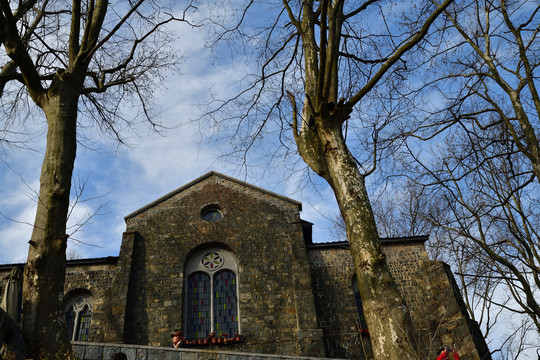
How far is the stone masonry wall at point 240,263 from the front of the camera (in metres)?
13.5

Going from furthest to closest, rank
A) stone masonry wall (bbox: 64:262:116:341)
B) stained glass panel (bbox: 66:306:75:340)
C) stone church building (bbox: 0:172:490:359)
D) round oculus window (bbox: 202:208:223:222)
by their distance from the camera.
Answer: round oculus window (bbox: 202:208:223:222) → stone masonry wall (bbox: 64:262:116:341) → stained glass panel (bbox: 66:306:75:340) → stone church building (bbox: 0:172:490:359)

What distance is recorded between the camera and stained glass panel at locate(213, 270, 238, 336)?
14.1m

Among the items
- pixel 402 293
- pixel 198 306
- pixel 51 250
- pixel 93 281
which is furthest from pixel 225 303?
pixel 51 250

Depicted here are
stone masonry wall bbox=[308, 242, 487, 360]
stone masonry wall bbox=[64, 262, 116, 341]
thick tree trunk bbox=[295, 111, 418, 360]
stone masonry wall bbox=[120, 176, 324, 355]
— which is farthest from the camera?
stone masonry wall bbox=[64, 262, 116, 341]

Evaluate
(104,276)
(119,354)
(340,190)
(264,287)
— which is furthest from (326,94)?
(104,276)

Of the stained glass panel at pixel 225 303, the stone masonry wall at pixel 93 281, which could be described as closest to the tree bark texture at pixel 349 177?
the stained glass panel at pixel 225 303

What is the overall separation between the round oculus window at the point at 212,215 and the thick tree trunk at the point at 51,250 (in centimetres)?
978

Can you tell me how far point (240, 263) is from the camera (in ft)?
→ 49.5

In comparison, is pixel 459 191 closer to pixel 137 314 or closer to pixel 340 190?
pixel 340 190

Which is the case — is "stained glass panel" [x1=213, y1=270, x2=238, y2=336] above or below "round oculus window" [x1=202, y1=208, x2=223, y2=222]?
below

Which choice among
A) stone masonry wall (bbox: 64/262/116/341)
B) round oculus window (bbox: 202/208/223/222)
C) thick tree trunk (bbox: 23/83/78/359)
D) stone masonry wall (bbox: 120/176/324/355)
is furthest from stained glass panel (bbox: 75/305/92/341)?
thick tree trunk (bbox: 23/83/78/359)

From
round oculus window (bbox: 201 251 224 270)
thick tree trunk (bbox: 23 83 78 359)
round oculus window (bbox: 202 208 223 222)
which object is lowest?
thick tree trunk (bbox: 23 83 78 359)

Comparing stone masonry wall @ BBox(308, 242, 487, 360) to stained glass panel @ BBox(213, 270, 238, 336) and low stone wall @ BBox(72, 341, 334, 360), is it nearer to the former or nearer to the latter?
stained glass panel @ BBox(213, 270, 238, 336)

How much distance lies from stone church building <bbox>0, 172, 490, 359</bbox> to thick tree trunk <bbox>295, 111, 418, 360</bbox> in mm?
7956
